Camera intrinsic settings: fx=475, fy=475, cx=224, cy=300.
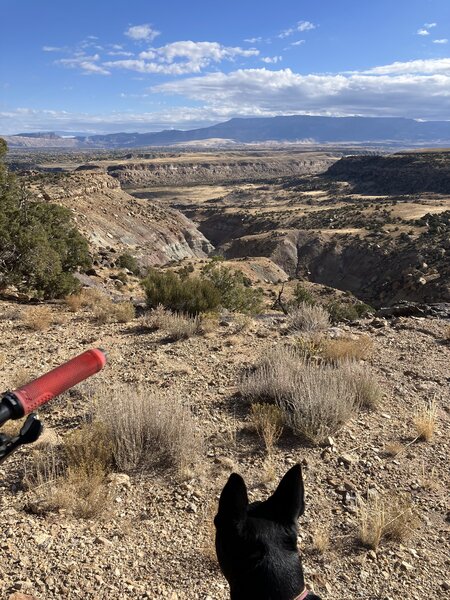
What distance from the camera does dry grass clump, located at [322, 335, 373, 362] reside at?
735cm

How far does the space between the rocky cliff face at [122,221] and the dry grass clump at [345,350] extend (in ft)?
107

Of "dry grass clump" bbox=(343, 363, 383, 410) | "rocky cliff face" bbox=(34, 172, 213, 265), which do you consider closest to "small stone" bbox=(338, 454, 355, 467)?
"dry grass clump" bbox=(343, 363, 383, 410)

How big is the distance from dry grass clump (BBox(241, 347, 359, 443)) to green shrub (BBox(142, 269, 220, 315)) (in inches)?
174

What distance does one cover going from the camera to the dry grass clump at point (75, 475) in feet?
12.5

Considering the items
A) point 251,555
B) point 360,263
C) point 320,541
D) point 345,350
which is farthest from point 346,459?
point 360,263

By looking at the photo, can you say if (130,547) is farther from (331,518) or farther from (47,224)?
(47,224)

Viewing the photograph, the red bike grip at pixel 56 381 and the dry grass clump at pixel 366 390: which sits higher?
the red bike grip at pixel 56 381

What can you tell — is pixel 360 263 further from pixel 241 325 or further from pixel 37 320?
pixel 37 320

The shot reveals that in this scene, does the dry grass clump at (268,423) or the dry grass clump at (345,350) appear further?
the dry grass clump at (345,350)

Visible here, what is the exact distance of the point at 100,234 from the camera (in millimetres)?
42938

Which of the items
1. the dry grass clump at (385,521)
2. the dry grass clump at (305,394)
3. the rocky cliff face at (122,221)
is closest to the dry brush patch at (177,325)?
the dry grass clump at (305,394)

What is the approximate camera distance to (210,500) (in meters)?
4.19

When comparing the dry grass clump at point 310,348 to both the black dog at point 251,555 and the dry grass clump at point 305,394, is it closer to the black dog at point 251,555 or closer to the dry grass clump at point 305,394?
the dry grass clump at point 305,394

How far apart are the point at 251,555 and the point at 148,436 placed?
3321 millimetres
